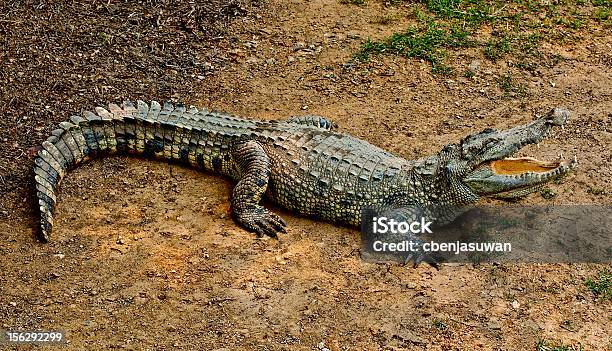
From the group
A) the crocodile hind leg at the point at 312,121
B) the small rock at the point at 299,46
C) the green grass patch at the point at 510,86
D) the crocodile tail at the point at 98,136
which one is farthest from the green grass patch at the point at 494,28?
the crocodile tail at the point at 98,136

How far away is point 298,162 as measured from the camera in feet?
20.6

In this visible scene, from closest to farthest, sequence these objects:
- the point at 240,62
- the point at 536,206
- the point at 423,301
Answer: the point at 423,301 → the point at 536,206 → the point at 240,62

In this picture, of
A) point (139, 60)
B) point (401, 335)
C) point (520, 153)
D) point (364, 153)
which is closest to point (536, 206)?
point (520, 153)

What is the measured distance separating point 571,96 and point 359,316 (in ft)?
12.1

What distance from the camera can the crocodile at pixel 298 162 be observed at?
5.98 metres

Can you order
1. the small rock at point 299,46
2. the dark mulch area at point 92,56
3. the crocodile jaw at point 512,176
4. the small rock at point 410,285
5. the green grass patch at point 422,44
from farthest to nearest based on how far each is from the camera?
the small rock at point 299,46 < the green grass patch at point 422,44 < the dark mulch area at point 92,56 < the crocodile jaw at point 512,176 < the small rock at point 410,285

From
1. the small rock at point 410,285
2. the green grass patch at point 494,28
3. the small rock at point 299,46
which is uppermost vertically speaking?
the green grass patch at point 494,28

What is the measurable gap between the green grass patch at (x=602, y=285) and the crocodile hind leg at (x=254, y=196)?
2296mm

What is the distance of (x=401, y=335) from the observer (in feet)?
16.8

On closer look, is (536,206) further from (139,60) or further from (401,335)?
(139,60)

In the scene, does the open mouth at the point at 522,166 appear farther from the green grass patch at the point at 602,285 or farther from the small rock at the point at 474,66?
the small rock at the point at 474,66

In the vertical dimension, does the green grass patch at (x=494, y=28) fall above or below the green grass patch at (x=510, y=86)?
above

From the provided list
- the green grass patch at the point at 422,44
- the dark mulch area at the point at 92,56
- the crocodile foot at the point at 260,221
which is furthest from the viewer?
the green grass patch at the point at 422,44

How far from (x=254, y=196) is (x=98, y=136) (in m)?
1.54
